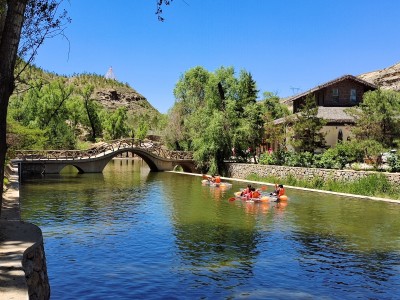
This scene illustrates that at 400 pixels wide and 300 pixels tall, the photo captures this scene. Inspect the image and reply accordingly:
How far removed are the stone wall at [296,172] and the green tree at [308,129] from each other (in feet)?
7.83

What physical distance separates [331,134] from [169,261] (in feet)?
107

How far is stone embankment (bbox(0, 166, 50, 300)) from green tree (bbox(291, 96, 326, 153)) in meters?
29.0

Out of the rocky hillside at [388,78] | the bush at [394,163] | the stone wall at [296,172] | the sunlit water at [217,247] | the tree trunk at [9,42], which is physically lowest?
the sunlit water at [217,247]

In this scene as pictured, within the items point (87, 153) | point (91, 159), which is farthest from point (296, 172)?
point (87, 153)

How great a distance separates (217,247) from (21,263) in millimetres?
9343

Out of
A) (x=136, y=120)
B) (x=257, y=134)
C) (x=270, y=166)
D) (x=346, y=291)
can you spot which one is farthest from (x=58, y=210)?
(x=136, y=120)

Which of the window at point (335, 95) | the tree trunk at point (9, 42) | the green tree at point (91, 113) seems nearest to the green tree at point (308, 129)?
the window at point (335, 95)

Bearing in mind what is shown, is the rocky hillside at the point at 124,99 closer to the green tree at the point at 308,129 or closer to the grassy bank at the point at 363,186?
the green tree at the point at 308,129

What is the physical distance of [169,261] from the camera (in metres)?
14.8

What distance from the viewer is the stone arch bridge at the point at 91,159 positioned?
151 ft

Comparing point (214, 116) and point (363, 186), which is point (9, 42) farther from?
point (214, 116)

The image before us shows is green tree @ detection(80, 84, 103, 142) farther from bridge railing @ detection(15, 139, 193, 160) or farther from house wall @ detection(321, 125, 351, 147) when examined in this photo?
house wall @ detection(321, 125, 351, 147)

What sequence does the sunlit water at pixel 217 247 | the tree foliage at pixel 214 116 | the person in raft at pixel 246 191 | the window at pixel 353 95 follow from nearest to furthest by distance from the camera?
A: the sunlit water at pixel 217 247 < the person in raft at pixel 246 191 < the tree foliage at pixel 214 116 < the window at pixel 353 95

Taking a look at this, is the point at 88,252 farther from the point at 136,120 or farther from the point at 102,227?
the point at 136,120
